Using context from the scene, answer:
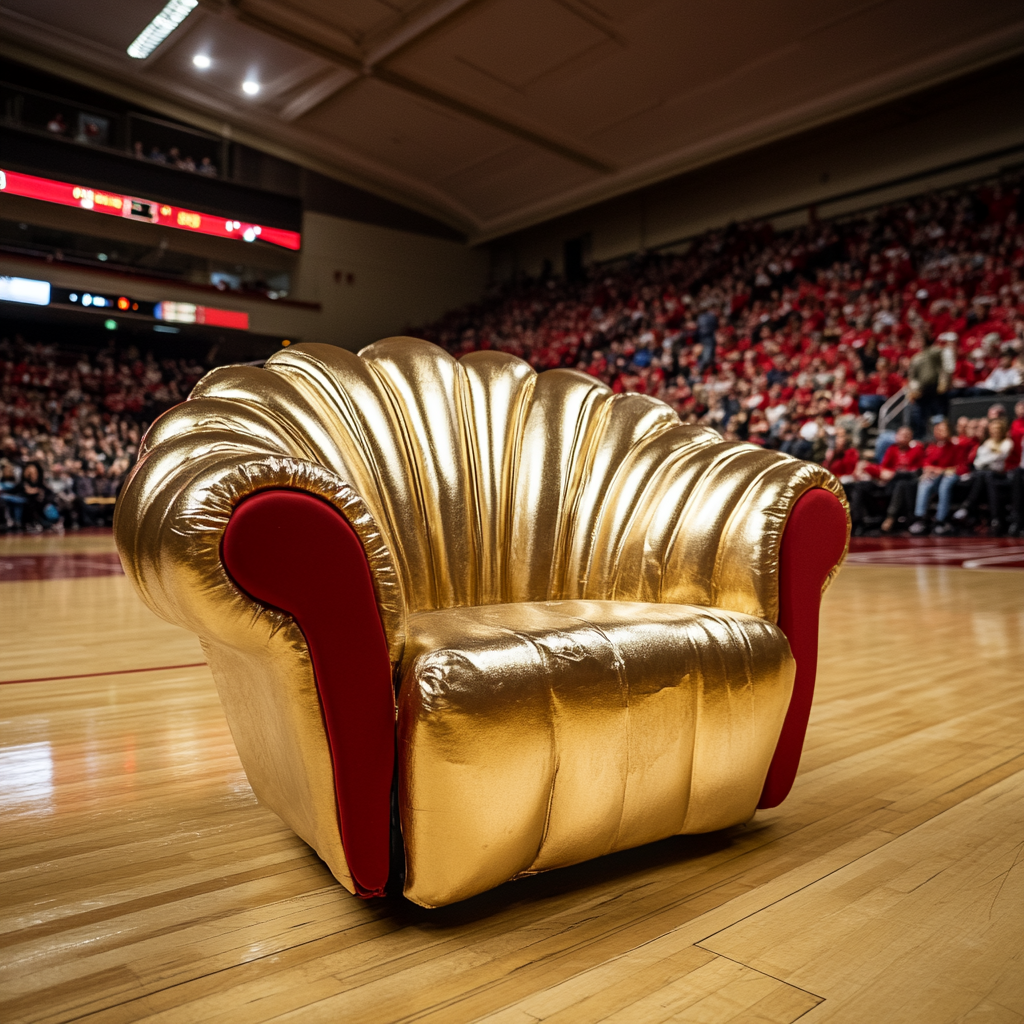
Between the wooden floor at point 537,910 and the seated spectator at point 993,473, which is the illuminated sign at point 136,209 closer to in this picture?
the seated spectator at point 993,473

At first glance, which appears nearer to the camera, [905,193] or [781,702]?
[781,702]

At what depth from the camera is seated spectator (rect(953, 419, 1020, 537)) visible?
6422 millimetres

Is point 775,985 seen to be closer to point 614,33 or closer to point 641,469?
point 641,469

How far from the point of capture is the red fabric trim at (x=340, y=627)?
0.86m

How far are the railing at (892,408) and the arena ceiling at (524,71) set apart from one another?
3320 mm

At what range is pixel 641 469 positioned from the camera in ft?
4.62

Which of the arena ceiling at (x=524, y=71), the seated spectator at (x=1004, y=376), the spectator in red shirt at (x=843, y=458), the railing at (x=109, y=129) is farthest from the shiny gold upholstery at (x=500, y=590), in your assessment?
the railing at (x=109, y=129)

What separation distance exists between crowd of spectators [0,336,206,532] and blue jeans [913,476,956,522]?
27.6 feet

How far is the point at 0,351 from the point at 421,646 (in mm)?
12766

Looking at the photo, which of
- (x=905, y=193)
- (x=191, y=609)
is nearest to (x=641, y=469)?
(x=191, y=609)

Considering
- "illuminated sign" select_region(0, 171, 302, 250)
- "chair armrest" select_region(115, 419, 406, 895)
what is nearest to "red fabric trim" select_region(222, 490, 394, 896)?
"chair armrest" select_region(115, 419, 406, 895)

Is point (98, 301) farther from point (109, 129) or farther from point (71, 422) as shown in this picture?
point (109, 129)

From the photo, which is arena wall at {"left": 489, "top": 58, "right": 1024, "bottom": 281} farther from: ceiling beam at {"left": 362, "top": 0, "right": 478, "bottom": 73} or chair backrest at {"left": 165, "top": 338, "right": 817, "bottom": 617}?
chair backrest at {"left": 165, "top": 338, "right": 817, "bottom": 617}

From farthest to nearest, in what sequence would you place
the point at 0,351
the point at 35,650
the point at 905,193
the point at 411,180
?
1. the point at 411,180
2. the point at 0,351
3. the point at 905,193
4. the point at 35,650
